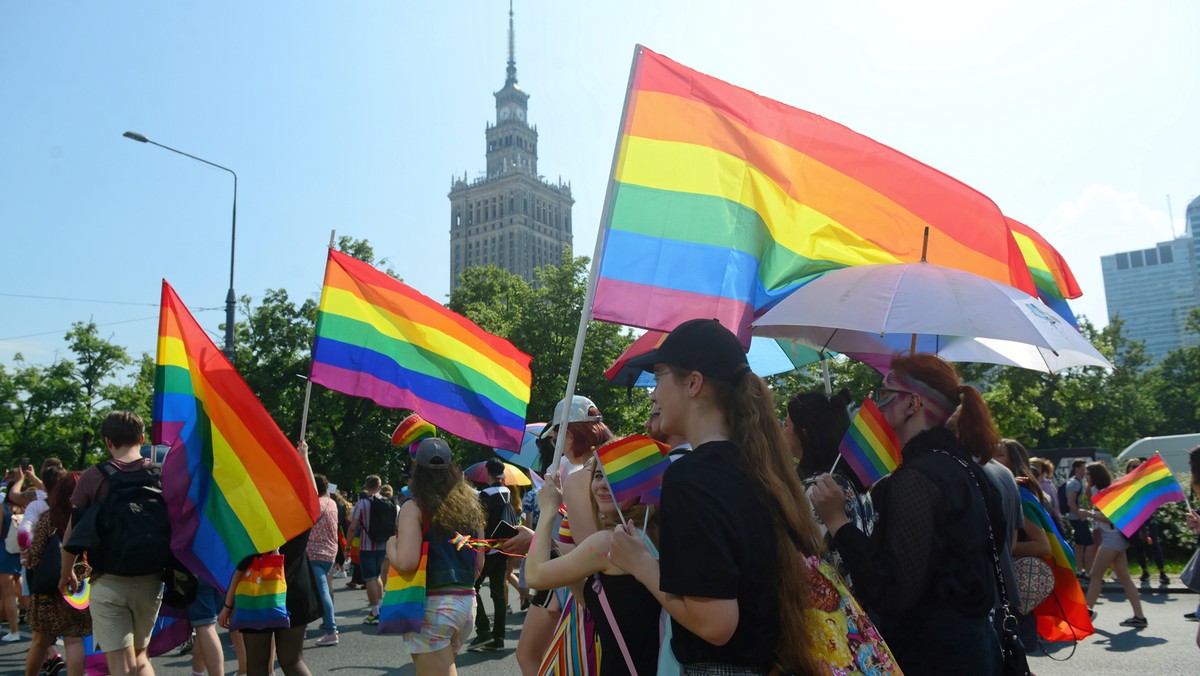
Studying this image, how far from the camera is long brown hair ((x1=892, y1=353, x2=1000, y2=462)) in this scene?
3436 millimetres

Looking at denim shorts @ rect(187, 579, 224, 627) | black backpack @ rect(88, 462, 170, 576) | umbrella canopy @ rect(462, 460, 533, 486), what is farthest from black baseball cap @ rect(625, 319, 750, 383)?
umbrella canopy @ rect(462, 460, 533, 486)

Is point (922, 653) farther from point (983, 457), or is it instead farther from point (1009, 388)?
point (1009, 388)

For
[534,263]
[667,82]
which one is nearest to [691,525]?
[667,82]

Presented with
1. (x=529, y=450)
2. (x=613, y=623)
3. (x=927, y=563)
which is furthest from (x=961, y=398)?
(x=529, y=450)

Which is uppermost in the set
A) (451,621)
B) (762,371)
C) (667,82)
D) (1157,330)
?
(1157,330)

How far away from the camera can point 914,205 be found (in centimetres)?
472

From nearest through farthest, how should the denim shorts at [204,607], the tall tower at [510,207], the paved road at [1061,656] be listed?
the denim shorts at [204,607] → the paved road at [1061,656] → the tall tower at [510,207]

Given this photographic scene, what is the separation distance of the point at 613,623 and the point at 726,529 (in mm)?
824

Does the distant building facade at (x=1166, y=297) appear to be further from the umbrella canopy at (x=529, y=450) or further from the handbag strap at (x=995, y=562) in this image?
the handbag strap at (x=995, y=562)

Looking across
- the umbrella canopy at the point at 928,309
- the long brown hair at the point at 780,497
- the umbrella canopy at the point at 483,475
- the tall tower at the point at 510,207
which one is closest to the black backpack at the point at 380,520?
the umbrella canopy at the point at 483,475

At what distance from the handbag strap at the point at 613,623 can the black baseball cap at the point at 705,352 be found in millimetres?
828

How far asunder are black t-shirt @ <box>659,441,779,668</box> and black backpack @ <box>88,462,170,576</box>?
14.3ft

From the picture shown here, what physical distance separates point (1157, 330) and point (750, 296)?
21850 cm

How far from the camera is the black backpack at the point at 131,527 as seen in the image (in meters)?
5.38
